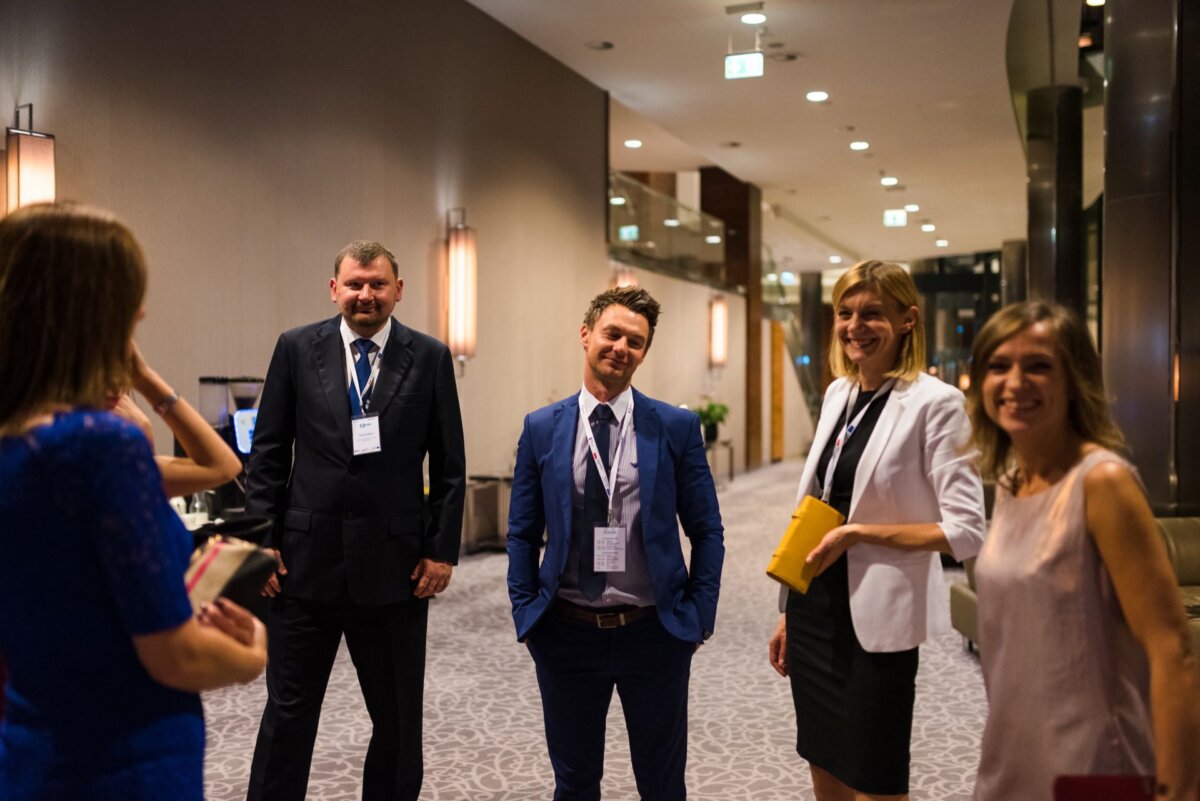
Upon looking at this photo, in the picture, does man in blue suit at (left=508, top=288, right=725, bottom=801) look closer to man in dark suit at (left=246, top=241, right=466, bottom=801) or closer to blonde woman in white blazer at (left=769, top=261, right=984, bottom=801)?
blonde woman in white blazer at (left=769, top=261, right=984, bottom=801)

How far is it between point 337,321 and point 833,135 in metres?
11.5

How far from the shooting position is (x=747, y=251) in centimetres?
1723

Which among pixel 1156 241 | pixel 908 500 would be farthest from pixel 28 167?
pixel 1156 241

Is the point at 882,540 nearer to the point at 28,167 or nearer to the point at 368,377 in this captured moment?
the point at 368,377

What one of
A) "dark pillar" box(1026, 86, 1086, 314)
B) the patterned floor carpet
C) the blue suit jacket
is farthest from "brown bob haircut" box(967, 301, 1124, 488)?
"dark pillar" box(1026, 86, 1086, 314)

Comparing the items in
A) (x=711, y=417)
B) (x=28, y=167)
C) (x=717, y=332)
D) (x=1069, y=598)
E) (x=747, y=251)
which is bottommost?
(x=711, y=417)

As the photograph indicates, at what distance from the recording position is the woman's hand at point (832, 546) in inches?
94.0

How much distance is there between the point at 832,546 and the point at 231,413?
4039 mm

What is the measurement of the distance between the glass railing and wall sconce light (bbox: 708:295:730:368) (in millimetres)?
364

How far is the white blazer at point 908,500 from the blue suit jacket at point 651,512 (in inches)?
13.6

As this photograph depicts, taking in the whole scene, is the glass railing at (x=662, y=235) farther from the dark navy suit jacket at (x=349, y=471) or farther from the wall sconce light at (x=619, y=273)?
the dark navy suit jacket at (x=349, y=471)

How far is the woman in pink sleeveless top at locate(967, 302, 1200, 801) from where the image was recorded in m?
1.54

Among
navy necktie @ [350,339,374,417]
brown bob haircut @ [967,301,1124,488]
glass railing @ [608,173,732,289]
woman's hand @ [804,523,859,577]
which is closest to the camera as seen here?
brown bob haircut @ [967,301,1124,488]

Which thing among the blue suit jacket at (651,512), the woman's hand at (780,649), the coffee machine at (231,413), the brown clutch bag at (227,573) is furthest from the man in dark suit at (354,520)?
the coffee machine at (231,413)
